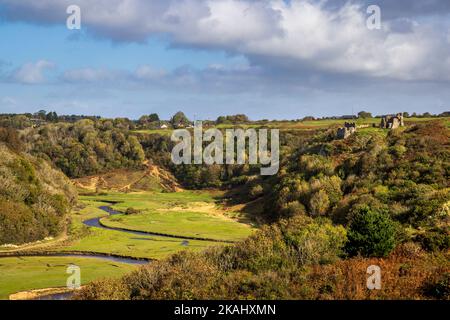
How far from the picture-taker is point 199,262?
29188 mm

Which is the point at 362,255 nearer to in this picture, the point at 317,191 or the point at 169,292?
the point at 169,292

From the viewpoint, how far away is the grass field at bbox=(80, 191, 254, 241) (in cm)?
6712

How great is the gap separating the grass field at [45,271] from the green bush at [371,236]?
70.0 ft

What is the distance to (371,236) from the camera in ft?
98.2

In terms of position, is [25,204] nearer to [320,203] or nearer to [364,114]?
[320,203]

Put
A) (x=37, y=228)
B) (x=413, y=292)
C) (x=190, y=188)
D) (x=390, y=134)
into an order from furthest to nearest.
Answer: (x=190, y=188), (x=390, y=134), (x=37, y=228), (x=413, y=292)

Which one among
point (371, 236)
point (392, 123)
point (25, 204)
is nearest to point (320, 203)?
point (392, 123)

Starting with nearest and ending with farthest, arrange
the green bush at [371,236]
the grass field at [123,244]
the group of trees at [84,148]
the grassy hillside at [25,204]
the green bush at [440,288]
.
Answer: the green bush at [440,288], the green bush at [371,236], the grass field at [123,244], the grassy hillside at [25,204], the group of trees at [84,148]

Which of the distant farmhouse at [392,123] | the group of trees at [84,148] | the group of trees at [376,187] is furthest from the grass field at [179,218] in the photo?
the group of trees at [84,148]

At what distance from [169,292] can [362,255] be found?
38.0 ft

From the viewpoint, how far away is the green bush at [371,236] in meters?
29.7

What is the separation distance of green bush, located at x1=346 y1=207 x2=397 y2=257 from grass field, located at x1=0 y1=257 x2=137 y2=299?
21.3 m

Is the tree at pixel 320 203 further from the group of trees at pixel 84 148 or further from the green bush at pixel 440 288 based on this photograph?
the group of trees at pixel 84 148
